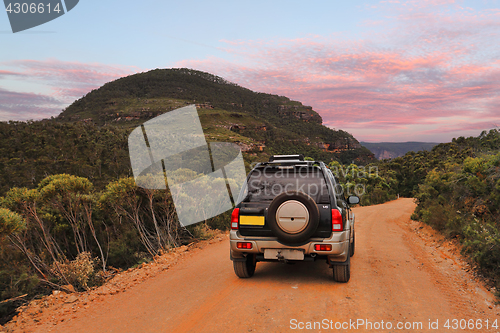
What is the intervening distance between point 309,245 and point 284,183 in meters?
1.17

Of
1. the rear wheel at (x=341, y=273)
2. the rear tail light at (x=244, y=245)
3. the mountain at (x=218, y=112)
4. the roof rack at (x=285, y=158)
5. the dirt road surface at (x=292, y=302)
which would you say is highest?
the mountain at (x=218, y=112)

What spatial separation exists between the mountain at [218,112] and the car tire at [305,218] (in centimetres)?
6683

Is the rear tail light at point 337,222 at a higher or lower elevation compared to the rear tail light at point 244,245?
higher

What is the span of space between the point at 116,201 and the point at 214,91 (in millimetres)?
125401

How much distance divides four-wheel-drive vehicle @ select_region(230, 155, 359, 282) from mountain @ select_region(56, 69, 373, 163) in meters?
66.1

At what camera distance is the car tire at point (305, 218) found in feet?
14.6

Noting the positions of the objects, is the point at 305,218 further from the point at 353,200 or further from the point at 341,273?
the point at 353,200

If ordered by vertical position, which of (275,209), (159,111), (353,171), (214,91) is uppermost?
(214,91)

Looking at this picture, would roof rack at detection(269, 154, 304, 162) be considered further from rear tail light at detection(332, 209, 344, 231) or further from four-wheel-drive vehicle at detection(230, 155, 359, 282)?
rear tail light at detection(332, 209, 344, 231)

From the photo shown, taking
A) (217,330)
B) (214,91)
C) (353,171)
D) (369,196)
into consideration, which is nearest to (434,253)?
(217,330)

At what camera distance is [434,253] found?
8.02 metres

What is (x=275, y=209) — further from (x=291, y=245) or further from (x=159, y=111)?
(x=159, y=111)

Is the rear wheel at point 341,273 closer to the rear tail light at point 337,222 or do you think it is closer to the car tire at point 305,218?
the rear tail light at point 337,222

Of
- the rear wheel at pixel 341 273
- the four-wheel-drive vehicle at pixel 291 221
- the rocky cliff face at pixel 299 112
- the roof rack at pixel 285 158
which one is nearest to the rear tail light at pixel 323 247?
the four-wheel-drive vehicle at pixel 291 221
